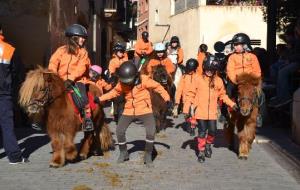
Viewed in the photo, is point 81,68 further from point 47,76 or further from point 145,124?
point 145,124

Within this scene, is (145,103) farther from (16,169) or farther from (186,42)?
(186,42)

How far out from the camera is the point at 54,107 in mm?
9047

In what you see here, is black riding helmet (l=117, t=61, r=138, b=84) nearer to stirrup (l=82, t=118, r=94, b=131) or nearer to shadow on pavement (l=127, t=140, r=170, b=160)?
stirrup (l=82, t=118, r=94, b=131)

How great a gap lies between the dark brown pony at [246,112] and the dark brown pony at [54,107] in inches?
A: 109

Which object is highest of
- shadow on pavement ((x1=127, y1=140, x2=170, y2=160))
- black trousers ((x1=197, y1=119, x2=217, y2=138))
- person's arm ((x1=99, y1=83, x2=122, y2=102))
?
person's arm ((x1=99, y1=83, x2=122, y2=102))

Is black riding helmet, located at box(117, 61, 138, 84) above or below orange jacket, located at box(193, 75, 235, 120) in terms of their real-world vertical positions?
above

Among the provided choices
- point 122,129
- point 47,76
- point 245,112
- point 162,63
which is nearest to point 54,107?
point 47,76

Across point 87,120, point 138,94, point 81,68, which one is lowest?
point 87,120

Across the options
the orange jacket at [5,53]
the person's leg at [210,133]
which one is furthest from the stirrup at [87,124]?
the person's leg at [210,133]

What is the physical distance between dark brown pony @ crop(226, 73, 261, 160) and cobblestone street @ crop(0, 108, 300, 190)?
31 centimetres

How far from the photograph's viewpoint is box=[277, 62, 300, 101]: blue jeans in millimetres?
14000

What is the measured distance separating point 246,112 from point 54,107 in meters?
3.19

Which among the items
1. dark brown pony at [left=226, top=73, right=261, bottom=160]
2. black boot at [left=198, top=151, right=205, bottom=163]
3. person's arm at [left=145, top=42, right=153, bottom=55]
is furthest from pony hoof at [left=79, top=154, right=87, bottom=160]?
person's arm at [left=145, top=42, right=153, bottom=55]

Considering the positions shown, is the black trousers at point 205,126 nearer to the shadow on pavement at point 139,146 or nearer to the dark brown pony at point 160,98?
the shadow on pavement at point 139,146
